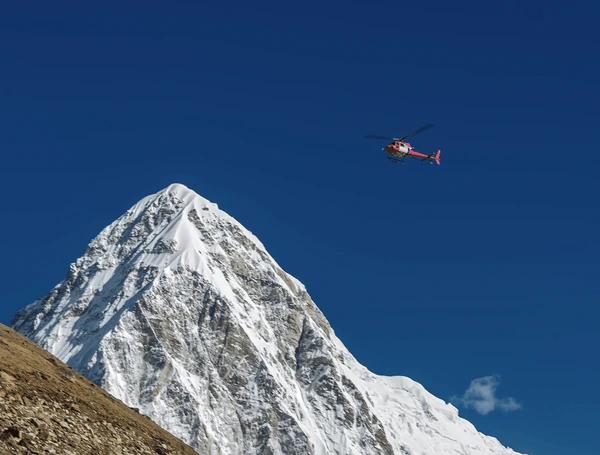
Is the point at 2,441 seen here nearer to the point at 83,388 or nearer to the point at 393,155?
the point at 83,388

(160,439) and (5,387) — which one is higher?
(160,439)

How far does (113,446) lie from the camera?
43469 mm

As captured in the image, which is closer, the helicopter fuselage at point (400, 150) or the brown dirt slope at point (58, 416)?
the brown dirt slope at point (58, 416)

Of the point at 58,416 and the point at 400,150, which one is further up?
the point at 400,150

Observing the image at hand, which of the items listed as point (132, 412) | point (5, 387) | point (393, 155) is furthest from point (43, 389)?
point (393, 155)

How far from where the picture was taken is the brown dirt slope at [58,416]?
37.7 meters

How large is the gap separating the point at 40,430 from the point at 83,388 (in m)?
12.5

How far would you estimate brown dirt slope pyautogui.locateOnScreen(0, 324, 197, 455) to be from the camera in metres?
37.7

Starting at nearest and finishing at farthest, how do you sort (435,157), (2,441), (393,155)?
(2,441)
(393,155)
(435,157)

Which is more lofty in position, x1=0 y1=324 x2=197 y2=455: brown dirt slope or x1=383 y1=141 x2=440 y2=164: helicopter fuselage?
x1=383 y1=141 x2=440 y2=164: helicopter fuselage

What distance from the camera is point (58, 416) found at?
4141cm

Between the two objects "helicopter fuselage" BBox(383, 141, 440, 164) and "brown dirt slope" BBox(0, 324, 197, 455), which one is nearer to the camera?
"brown dirt slope" BBox(0, 324, 197, 455)

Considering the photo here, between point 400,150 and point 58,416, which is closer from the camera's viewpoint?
point 58,416

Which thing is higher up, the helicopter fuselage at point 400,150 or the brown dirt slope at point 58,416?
the helicopter fuselage at point 400,150
